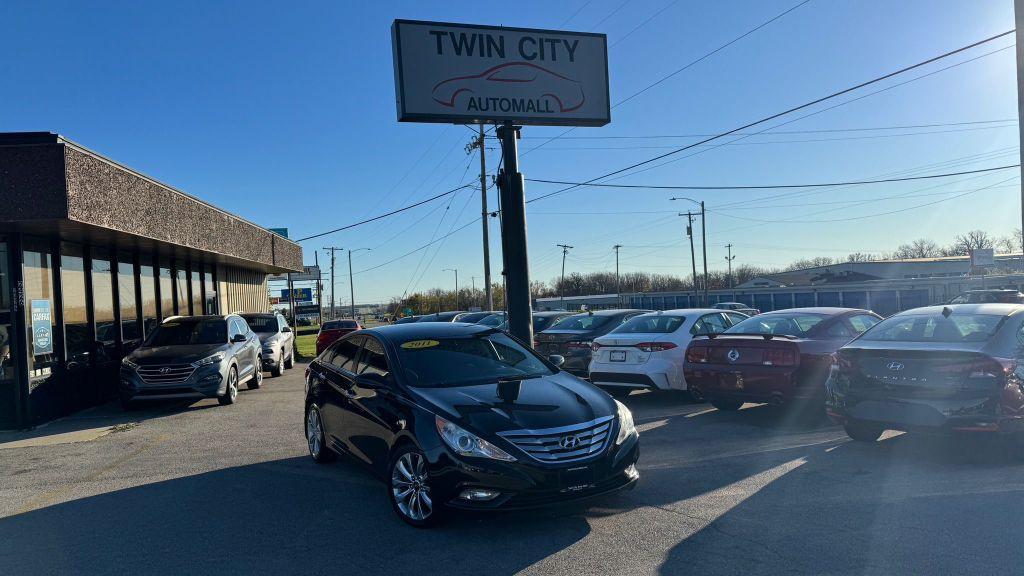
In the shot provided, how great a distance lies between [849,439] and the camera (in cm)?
770

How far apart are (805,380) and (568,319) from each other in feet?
20.3

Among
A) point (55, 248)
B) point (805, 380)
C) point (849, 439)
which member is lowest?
point (849, 439)

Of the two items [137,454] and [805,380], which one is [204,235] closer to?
[137,454]

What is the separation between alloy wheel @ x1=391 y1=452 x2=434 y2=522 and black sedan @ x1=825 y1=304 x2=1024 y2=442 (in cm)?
430

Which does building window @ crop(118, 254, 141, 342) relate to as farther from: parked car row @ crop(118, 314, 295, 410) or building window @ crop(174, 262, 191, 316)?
building window @ crop(174, 262, 191, 316)

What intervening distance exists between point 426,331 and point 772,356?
4.29m

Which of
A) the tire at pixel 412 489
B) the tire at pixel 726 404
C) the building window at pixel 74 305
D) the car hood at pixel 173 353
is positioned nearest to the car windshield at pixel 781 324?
the tire at pixel 726 404

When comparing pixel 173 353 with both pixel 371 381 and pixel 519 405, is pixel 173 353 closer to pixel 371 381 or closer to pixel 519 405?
pixel 371 381

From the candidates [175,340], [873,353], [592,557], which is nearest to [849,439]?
[873,353]

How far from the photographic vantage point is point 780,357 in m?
8.39

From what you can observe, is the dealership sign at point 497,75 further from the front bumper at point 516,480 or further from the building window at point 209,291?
the building window at point 209,291

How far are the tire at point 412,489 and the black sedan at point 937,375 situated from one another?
4272 mm

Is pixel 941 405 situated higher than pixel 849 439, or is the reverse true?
pixel 941 405

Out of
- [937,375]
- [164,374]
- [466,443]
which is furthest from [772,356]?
[164,374]
